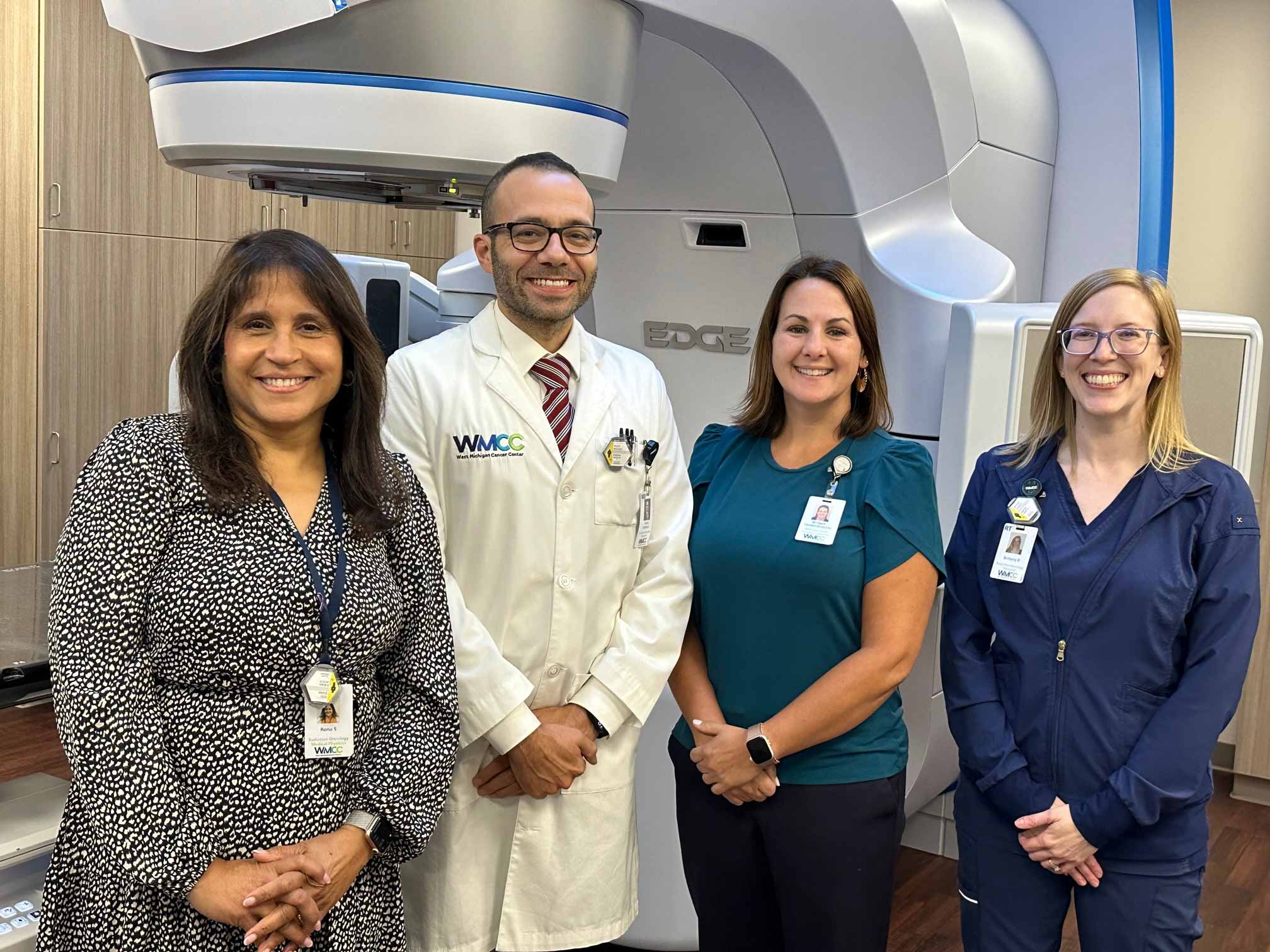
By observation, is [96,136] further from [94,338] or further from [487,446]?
[487,446]

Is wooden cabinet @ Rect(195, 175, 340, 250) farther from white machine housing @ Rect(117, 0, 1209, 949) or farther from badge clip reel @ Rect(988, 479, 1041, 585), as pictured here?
badge clip reel @ Rect(988, 479, 1041, 585)

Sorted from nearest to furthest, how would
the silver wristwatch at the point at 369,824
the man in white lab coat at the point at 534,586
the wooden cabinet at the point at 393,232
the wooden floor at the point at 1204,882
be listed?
1. the silver wristwatch at the point at 369,824
2. the man in white lab coat at the point at 534,586
3. the wooden floor at the point at 1204,882
4. the wooden cabinet at the point at 393,232

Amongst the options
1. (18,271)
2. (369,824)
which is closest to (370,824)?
(369,824)

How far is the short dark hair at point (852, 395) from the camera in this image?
176 centimetres

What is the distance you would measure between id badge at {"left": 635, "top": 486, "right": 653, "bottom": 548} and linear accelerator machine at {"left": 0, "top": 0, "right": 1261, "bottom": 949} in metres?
0.47

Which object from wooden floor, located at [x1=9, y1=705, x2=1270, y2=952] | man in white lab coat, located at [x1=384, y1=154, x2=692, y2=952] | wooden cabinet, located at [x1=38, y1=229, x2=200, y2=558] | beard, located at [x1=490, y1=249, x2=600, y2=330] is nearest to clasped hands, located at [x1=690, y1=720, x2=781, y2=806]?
man in white lab coat, located at [x1=384, y1=154, x2=692, y2=952]

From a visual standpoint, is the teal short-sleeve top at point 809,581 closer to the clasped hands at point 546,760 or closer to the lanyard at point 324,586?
the clasped hands at point 546,760

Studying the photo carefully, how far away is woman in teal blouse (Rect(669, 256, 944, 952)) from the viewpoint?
5.41 ft

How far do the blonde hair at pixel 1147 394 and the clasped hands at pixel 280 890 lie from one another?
1.05 m

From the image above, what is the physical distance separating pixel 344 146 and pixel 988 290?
46.2 inches

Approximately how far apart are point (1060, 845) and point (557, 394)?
89 centimetres

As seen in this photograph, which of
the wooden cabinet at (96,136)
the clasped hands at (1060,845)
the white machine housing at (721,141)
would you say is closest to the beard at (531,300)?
the white machine housing at (721,141)

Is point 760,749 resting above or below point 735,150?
below

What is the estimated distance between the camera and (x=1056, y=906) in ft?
5.41
